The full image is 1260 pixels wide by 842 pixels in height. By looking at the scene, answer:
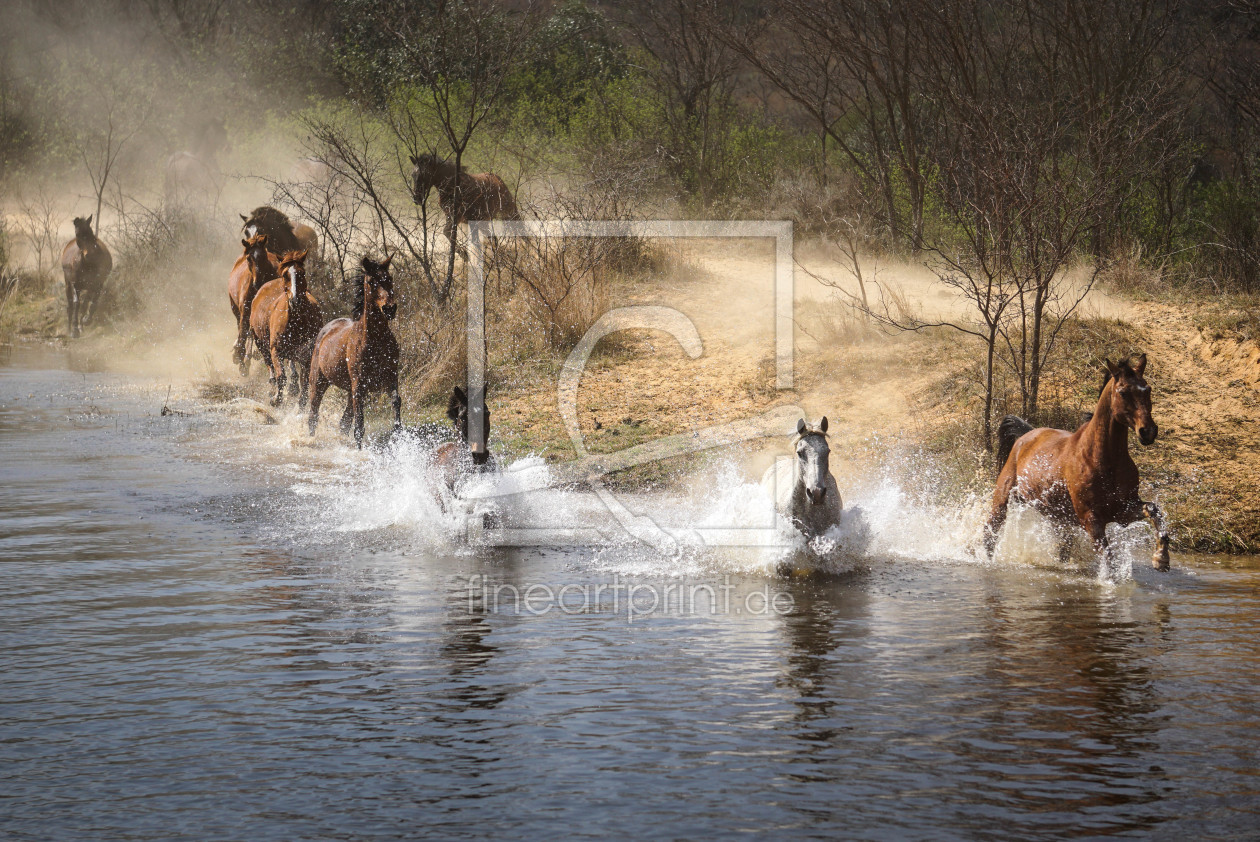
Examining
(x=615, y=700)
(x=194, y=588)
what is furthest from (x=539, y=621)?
(x=194, y=588)

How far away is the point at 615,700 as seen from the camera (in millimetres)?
5645

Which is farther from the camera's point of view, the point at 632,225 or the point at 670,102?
the point at 670,102

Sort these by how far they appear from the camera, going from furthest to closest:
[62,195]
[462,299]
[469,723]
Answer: [62,195], [462,299], [469,723]

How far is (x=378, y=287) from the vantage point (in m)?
12.5

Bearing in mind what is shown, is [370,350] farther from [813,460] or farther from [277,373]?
[813,460]

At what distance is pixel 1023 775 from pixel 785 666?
1.54 m

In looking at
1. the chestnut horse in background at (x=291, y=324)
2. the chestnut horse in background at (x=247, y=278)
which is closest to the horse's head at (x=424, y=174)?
the chestnut horse in background at (x=247, y=278)

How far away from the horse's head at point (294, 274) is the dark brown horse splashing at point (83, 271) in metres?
7.58

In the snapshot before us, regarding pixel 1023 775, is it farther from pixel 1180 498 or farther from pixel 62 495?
pixel 62 495

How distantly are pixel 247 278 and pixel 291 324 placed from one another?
227cm

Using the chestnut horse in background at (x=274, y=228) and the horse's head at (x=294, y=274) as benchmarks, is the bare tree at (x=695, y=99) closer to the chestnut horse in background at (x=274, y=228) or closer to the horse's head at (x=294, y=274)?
the chestnut horse in background at (x=274, y=228)

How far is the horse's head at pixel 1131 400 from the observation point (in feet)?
24.4
